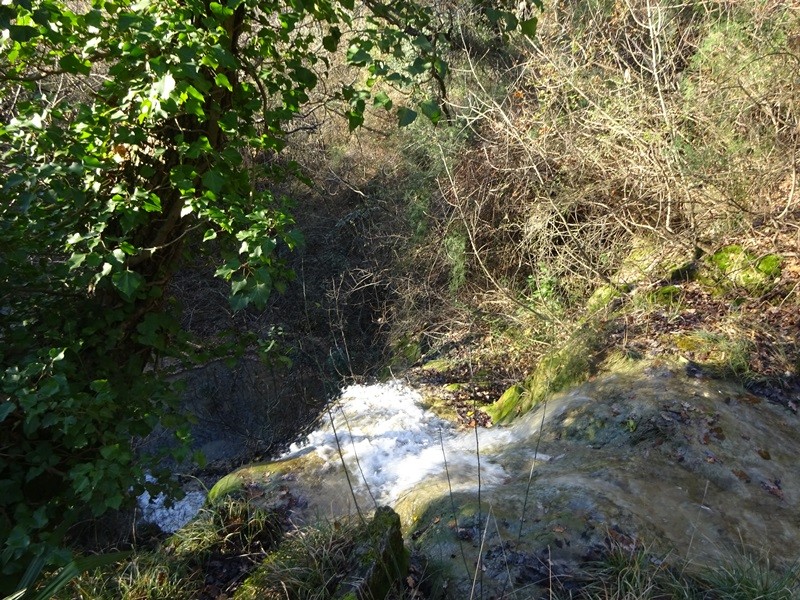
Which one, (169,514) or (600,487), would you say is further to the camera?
(169,514)

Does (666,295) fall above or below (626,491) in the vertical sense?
above

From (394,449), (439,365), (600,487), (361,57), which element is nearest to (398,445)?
(394,449)

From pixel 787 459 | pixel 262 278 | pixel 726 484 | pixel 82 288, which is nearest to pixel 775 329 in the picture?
pixel 787 459

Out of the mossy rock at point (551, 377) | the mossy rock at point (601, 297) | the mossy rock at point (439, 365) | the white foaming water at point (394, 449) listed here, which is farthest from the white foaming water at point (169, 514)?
the mossy rock at point (601, 297)

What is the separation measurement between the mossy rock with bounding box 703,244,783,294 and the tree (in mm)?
5214

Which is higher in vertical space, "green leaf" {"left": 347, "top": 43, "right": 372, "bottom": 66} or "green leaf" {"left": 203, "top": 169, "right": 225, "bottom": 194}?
"green leaf" {"left": 347, "top": 43, "right": 372, "bottom": 66}

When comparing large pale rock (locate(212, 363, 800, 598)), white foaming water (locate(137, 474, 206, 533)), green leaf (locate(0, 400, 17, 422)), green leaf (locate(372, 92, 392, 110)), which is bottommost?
white foaming water (locate(137, 474, 206, 533))

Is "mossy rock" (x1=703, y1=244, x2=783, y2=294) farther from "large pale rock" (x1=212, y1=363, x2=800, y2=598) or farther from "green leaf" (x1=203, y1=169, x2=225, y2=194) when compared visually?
"green leaf" (x1=203, y1=169, x2=225, y2=194)

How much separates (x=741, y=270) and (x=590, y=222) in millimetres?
1988

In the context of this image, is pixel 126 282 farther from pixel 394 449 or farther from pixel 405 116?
pixel 394 449

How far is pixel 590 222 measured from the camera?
26.6ft

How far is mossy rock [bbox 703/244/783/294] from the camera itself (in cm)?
647

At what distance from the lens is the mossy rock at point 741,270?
6.47 meters

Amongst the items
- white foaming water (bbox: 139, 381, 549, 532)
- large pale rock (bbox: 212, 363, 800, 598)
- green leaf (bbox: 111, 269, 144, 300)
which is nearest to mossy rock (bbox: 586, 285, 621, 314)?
large pale rock (bbox: 212, 363, 800, 598)
